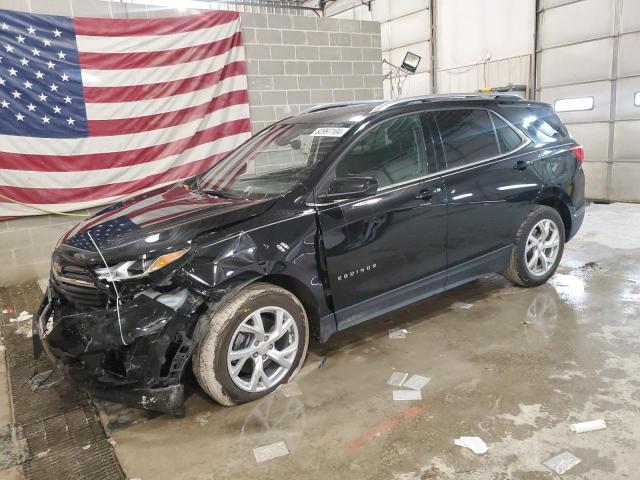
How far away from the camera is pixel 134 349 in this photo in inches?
98.0

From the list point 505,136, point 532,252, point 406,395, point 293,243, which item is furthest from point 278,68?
point 406,395

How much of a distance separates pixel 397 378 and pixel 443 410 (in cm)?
42

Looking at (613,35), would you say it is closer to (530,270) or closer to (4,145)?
(530,270)

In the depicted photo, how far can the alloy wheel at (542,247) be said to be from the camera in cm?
420

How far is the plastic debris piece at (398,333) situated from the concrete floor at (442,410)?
0.04 m

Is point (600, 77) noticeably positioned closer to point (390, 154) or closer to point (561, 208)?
point (561, 208)

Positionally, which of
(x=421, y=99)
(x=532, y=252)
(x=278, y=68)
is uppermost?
(x=278, y=68)

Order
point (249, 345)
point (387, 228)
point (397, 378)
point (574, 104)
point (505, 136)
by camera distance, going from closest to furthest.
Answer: point (249, 345) → point (397, 378) → point (387, 228) → point (505, 136) → point (574, 104)

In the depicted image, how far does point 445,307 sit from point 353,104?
1.80 metres

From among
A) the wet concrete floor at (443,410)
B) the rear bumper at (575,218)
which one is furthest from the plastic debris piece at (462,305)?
the rear bumper at (575,218)

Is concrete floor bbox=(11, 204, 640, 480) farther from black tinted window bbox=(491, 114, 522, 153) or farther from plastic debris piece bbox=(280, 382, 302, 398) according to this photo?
black tinted window bbox=(491, 114, 522, 153)

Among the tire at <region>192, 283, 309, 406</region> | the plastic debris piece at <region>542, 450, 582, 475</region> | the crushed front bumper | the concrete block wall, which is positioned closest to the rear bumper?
the plastic debris piece at <region>542, 450, 582, 475</region>

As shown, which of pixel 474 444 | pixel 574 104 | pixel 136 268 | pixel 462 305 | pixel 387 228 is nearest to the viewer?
pixel 474 444

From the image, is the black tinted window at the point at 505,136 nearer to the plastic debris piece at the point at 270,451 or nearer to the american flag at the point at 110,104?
the plastic debris piece at the point at 270,451
